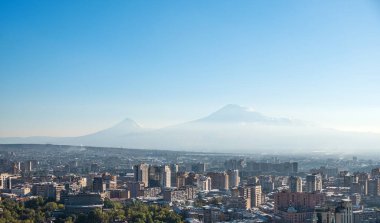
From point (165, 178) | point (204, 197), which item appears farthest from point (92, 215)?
point (165, 178)

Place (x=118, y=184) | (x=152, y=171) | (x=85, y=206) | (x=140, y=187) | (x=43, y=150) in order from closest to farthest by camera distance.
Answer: (x=85, y=206) → (x=140, y=187) → (x=118, y=184) → (x=152, y=171) → (x=43, y=150)

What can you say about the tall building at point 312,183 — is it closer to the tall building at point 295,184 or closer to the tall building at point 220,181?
the tall building at point 295,184

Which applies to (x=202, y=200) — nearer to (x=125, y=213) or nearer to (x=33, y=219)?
(x=125, y=213)

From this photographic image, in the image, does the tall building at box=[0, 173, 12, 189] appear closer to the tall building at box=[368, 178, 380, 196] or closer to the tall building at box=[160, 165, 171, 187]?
the tall building at box=[160, 165, 171, 187]

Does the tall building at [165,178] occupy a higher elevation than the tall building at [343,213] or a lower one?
lower

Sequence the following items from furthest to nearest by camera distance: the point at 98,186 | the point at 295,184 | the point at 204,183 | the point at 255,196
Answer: the point at 204,183, the point at 295,184, the point at 98,186, the point at 255,196

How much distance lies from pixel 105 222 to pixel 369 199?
20.7ft

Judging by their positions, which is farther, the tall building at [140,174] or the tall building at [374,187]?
the tall building at [140,174]

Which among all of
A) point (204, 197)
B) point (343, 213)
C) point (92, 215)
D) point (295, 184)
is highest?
point (343, 213)

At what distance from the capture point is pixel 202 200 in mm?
11352

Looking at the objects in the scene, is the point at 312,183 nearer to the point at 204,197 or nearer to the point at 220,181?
the point at 204,197

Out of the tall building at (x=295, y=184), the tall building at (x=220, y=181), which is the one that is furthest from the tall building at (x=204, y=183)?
the tall building at (x=295, y=184)

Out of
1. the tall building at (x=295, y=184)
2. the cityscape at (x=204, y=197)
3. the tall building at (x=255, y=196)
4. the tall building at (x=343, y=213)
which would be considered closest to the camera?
the tall building at (x=343, y=213)

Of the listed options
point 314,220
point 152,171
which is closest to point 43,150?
point 152,171
